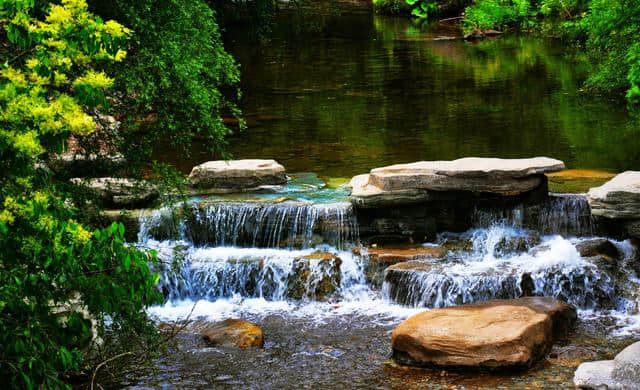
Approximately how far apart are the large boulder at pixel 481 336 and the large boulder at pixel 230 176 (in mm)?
5137

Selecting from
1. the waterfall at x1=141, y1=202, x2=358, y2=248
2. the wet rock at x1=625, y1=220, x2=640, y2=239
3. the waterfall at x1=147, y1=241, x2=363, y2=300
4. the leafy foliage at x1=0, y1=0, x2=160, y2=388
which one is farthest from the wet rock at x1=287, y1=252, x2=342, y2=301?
the leafy foliage at x1=0, y1=0, x2=160, y2=388

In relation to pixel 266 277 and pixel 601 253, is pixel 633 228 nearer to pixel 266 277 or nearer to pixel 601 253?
pixel 601 253

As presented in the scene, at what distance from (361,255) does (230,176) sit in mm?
3063

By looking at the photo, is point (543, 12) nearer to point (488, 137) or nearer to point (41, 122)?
point (488, 137)

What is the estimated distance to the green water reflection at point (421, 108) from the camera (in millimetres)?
17203

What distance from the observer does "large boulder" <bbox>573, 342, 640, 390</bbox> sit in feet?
25.7

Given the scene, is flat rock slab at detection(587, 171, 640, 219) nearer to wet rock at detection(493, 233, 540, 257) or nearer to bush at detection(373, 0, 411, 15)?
wet rock at detection(493, 233, 540, 257)

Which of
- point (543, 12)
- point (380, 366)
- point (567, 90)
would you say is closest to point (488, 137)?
point (567, 90)

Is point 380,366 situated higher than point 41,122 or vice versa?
point 41,122

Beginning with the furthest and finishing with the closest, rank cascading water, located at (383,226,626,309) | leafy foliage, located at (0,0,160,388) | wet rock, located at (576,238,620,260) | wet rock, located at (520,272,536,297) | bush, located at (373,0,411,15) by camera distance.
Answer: bush, located at (373,0,411,15) < wet rock, located at (576,238,620,260) < wet rock, located at (520,272,536,297) < cascading water, located at (383,226,626,309) < leafy foliage, located at (0,0,160,388)

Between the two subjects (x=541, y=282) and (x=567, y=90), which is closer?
(x=541, y=282)

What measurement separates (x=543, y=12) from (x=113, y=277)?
1366 inches

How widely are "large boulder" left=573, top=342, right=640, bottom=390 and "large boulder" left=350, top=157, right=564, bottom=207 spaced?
15.2ft

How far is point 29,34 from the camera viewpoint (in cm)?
523
